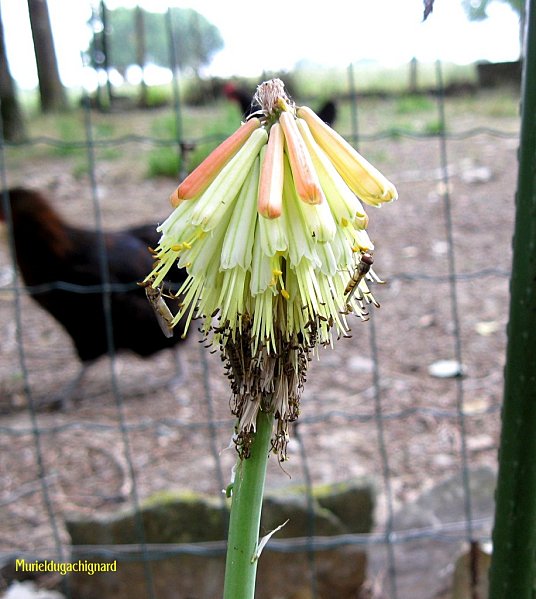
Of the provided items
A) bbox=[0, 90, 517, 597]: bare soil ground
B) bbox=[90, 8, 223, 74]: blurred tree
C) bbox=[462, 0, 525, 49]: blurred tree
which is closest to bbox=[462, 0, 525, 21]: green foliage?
bbox=[462, 0, 525, 49]: blurred tree

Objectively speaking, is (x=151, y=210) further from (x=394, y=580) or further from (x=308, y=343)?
(x=308, y=343)

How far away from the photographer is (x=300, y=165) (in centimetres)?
61

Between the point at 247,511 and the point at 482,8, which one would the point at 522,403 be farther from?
the point at 482,8

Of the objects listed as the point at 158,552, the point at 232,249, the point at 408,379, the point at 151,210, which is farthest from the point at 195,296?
the point at 151,210

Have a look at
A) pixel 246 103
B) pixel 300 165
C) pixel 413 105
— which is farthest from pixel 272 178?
pixel 413 105

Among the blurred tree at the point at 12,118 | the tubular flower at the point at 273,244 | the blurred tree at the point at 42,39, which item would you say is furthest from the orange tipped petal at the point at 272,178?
the blurred tree at the point at 12,118

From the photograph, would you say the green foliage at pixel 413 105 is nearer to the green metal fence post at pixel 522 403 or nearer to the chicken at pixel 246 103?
the chicken at pixel 246 103

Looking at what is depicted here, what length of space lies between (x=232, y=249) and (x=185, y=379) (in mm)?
4023

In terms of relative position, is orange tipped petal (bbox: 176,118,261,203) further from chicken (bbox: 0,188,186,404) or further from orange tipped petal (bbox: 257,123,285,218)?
chicken (bbox: 0,188,186,404)

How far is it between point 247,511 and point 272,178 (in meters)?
0.30

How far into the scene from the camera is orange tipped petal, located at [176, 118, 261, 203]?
0.65m

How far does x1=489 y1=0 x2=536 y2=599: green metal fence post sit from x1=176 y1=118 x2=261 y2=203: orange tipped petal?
30cm

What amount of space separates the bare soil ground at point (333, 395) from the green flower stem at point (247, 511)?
114 centimetres

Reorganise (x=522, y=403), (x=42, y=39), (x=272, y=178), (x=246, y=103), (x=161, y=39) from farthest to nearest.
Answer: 1. (x=161, y=39)
2. (x=246, y=103)
3. (x=42, y=39)
4. (x=522, y=403)
5. (x=272, y=178)
